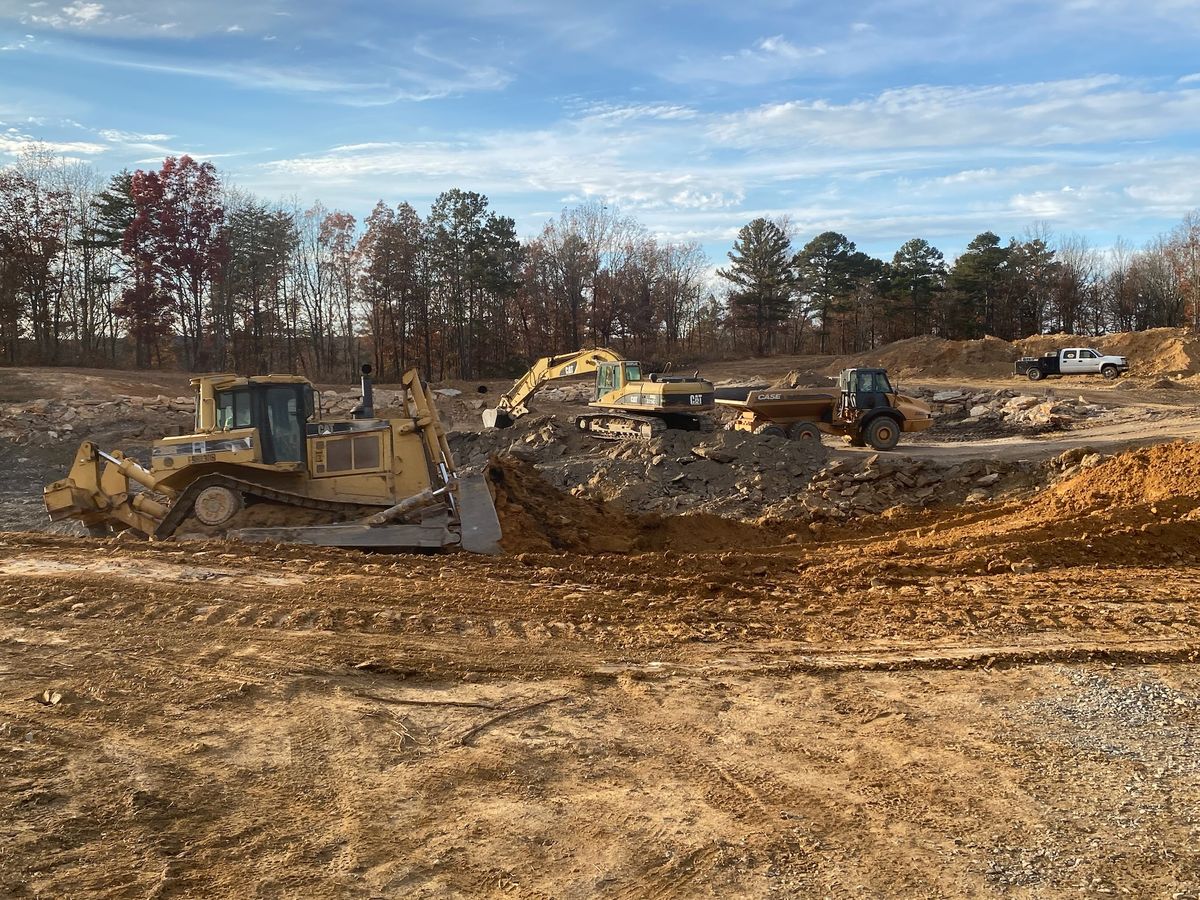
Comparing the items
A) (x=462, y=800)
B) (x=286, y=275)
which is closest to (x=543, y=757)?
(x=462, y=800)

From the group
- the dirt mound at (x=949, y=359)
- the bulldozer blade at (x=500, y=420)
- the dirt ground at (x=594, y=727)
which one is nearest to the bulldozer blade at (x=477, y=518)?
the dirt ground at (x=594, y=727)

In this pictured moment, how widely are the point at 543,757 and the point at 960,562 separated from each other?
613 cm

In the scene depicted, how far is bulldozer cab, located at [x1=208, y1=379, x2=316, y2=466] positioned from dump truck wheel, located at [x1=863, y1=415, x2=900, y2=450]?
14312mm

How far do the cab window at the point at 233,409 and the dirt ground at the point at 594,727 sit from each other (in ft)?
7.97

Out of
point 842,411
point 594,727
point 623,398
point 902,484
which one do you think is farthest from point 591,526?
point 842,411

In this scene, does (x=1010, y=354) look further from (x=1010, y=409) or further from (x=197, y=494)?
(x=197, y=494)

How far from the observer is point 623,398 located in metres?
21.5

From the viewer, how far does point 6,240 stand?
35.5 meters

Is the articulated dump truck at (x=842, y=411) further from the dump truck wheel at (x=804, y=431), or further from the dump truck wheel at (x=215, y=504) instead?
the dump truck wheel at (x=215, y=504)

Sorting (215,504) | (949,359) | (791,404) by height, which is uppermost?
(949,359)

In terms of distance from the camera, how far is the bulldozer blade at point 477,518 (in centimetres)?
1055

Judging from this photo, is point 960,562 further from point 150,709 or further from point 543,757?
point 150,709

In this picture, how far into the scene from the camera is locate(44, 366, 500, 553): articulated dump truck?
1048 cm

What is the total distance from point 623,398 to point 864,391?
580 centimetres
